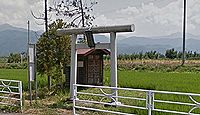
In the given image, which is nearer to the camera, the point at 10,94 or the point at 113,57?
the point at 113,57

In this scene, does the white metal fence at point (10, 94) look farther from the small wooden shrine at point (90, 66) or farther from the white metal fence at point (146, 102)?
the small wooden shrine at point (90, 66)

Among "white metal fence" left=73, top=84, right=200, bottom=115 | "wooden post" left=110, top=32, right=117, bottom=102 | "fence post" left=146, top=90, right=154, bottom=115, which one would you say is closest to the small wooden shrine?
"white metal fence" left=73, top=84, right=200, bottom=115

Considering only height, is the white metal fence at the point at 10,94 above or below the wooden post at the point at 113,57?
below

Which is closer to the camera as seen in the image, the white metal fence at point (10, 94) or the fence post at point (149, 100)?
the fence post at point (149, 100)

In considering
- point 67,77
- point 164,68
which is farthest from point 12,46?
point 67,77

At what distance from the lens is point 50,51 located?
12406 mm

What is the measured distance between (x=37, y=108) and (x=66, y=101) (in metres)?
1.21

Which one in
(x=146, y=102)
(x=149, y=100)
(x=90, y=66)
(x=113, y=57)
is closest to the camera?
(x=149, y=100)

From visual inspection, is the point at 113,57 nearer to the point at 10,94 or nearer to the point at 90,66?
the point at 90,66

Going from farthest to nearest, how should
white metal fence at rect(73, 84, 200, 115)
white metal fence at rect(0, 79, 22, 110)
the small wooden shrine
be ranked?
the small wooden shrine < white metal fence at rect(0, 79, 22, 110) < white metal fence at rect(73, 84, 200, 115)

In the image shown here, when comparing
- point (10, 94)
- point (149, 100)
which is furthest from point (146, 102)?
point (10, 94)

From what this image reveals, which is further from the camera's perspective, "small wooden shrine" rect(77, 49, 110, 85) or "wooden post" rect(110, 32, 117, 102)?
"small wooden shrine" rect(77, 49, 110, 85)

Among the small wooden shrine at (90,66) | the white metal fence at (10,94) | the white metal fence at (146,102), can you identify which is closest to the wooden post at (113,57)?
the white metal fence at (146,102)

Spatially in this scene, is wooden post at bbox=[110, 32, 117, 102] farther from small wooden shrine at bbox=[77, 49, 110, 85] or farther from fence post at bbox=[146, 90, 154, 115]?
small wooden shrine at bbox=[77, 49, 110, 85]
